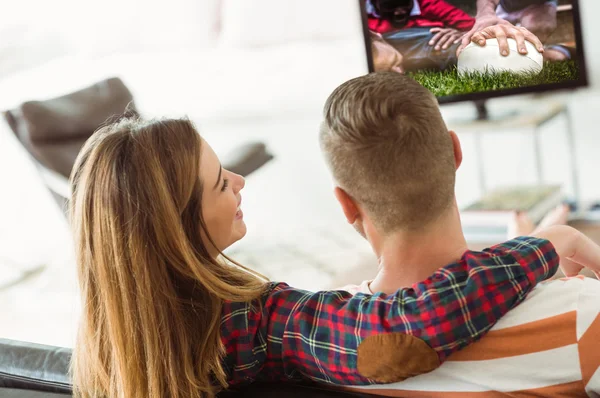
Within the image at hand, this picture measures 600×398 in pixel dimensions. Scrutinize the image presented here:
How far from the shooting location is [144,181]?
99 cm

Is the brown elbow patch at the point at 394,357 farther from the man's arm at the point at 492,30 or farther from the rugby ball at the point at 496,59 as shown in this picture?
the man's arm at the point at 492,30

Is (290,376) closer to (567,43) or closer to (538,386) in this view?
(538,386)

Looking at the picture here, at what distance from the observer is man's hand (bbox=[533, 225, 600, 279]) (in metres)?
1.01

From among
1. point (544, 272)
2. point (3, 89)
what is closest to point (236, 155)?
point (3, 89)

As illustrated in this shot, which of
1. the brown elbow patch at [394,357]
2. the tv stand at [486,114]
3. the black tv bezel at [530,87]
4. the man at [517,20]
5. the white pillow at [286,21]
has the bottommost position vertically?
the tv stand at [486,114]

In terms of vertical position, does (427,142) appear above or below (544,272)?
above

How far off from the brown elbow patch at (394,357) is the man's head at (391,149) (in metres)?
0.14

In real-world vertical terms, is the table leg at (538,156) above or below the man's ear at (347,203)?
below

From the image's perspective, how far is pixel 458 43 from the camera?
272cm

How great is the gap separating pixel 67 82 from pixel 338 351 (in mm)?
3407

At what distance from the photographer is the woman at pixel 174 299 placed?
0.92m

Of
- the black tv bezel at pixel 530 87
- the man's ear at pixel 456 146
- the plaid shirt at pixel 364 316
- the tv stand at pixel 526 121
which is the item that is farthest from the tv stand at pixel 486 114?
the plaid shirt at pixel 364 316

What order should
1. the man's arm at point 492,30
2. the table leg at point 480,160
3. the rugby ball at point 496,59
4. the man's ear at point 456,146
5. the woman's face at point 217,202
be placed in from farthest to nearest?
the table leg at point 480,160 < the man's arm at point 492,30 < the rugby ball at point 496,59 < the woman's face at point 217,202 < the man's ear at point 456,146

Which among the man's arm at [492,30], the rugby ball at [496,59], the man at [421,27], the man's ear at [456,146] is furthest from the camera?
the man at [421,27]
